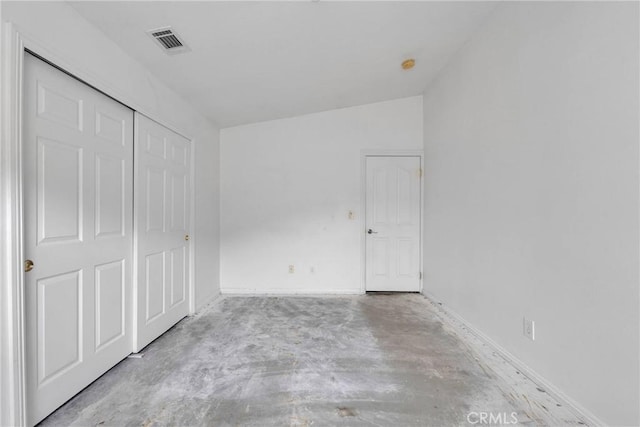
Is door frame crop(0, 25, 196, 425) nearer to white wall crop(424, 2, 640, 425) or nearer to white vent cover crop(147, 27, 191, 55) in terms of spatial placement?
white vent cover crop(147, 27, 191, 55)

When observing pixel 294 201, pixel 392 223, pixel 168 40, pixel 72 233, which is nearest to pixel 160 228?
pixel 72 233

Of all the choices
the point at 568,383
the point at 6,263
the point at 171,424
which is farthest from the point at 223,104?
the point at 568,383

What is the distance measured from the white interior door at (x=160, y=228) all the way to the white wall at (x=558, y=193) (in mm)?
2835

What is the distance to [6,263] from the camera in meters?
1.23

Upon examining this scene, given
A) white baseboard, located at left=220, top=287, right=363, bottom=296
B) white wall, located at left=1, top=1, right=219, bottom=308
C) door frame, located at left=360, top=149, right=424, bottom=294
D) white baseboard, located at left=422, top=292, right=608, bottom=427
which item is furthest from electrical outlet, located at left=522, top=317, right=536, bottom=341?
white wall, located at left=1, top=1, right=219, bottom=308

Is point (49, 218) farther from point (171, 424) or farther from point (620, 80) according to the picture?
point (620, 80)

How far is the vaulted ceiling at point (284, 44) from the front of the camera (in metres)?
1.72

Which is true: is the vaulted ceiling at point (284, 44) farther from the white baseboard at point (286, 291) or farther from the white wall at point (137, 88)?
the white baseboard at point (286, 291)

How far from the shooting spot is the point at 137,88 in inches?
81.9

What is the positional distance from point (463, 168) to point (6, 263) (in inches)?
129

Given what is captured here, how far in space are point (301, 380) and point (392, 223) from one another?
8.01ft

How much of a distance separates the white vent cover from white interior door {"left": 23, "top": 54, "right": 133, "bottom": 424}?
54 centimetres

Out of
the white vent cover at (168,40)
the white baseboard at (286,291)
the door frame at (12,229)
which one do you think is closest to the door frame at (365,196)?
the white baseboard at (286,291)

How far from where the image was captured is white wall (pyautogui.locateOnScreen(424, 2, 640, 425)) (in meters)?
1.26
